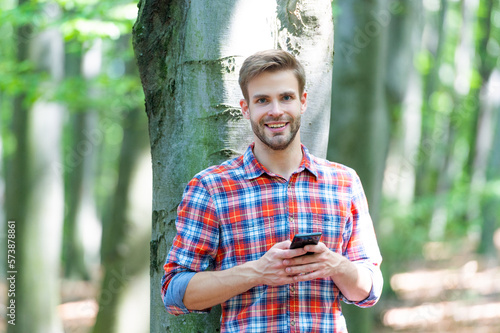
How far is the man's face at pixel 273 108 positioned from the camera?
2.55 m

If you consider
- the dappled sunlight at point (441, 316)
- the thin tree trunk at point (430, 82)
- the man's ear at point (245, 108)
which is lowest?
the dappled sunlight at point (441, 316)

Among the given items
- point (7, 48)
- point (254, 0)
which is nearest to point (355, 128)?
point (254, 0)

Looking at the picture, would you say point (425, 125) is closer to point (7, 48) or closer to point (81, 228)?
point (81, 228)

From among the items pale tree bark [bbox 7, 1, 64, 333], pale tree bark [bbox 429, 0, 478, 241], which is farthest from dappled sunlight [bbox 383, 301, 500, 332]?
pale tree bark [bbox 7, 1, 64, 333]

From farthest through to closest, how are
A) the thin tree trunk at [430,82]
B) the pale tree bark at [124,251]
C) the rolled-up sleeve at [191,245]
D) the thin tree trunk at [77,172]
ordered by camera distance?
the thin tree trunk at [430,82] < the thin tree trunk at [77,172] < the pale tree bark at [124,251] < the rolled-up sleeve at [191,245]

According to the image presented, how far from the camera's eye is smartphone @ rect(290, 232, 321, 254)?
2186mm

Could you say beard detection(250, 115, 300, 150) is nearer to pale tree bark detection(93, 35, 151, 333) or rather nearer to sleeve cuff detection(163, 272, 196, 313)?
sleeve cuff detection(163, 272, 196, 313)

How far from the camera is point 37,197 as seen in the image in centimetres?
887

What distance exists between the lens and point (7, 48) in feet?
67.3

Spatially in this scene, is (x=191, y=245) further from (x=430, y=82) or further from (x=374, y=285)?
(x=430, y=82)

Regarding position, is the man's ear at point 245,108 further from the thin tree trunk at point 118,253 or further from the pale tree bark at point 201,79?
the thin tree trunk at point 118,253

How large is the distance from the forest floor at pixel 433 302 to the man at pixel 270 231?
732 centimetres

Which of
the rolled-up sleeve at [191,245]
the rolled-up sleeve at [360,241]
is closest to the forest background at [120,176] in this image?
the rolled-up sleeve at [360,241]

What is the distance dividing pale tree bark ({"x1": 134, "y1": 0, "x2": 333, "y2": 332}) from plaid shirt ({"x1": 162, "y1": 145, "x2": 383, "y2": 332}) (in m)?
0.36
